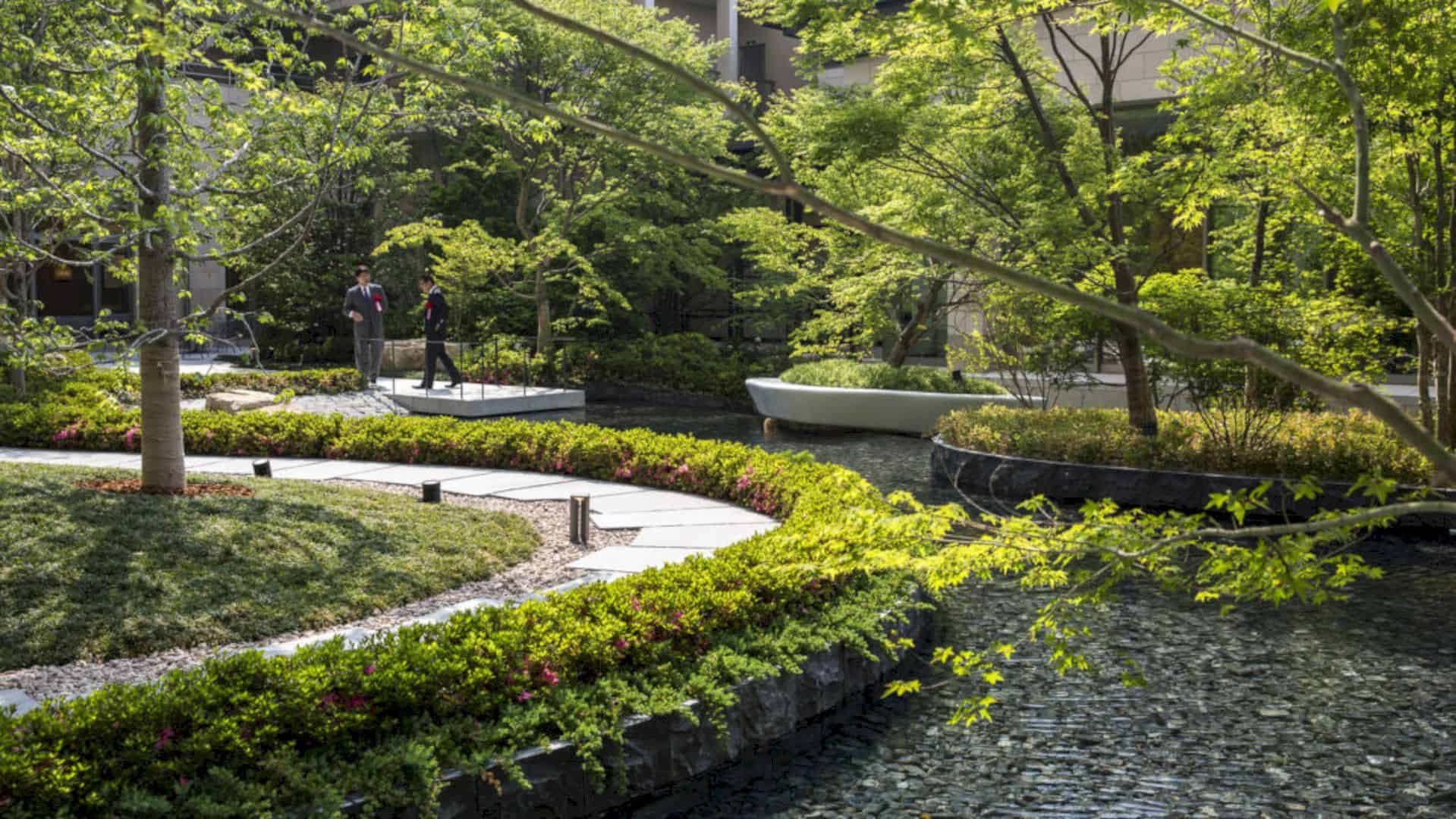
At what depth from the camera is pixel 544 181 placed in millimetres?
25688

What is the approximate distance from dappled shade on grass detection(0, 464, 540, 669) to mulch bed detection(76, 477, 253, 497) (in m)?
0.18

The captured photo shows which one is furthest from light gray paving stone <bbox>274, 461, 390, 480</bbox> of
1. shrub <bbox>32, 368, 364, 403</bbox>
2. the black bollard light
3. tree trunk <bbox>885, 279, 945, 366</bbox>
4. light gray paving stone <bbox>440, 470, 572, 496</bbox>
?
tree trunk <bbox>885, 279, 945, 366</bbox>

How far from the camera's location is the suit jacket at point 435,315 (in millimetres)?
18578

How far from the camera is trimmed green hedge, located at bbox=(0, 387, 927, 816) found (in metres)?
3.88

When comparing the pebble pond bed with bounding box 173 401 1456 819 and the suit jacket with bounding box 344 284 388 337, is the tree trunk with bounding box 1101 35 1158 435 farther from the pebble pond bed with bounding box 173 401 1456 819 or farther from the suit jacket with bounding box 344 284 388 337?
the suit jacket with bounding box 344 284 388 337

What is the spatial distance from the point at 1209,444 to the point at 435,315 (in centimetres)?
1152

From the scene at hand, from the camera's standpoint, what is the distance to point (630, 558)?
26.9ft

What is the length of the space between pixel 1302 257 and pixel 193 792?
1771cm

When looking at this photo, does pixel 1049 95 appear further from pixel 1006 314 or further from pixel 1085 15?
pixel 1085 15

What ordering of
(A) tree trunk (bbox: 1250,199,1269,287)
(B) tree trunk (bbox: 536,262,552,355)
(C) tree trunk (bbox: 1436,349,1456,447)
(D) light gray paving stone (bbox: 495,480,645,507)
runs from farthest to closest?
1. (B) tree trunk (bbox: 536,262,552,355)
2. (A) tree trunk (bbox: 1250,199,1269,287)
3. (C) tree trunk (bbox: 1436,349,1456,447)
4. (D) light gray paving stone (bbox: 495,480,645,507)

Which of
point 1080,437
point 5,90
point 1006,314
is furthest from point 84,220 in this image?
point 1006,314

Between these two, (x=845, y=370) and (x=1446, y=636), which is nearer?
(x=1446, y=636)

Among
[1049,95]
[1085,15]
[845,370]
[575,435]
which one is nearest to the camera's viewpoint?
[1085,15]

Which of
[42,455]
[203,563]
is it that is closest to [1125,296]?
[203,563]
